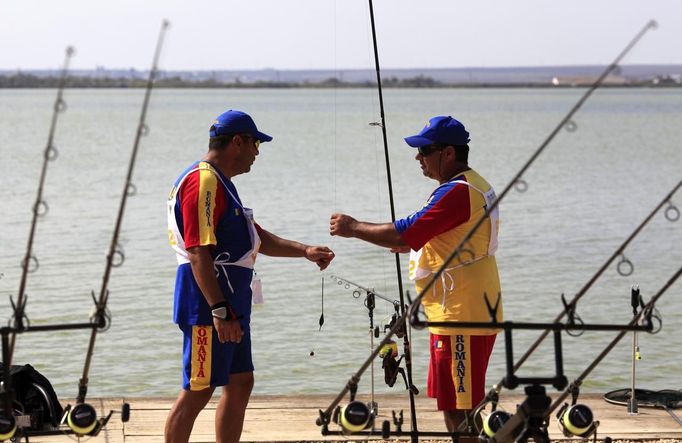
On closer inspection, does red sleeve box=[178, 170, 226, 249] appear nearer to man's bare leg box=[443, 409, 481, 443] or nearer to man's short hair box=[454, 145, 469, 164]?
man's short hair box=[454, 145, 469, 164]

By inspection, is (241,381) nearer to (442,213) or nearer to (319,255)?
(319,255)

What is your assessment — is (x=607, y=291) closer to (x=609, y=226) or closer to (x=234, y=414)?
(x=609, y=226)

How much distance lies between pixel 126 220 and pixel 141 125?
581 inches

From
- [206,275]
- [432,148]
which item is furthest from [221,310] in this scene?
[432,148]

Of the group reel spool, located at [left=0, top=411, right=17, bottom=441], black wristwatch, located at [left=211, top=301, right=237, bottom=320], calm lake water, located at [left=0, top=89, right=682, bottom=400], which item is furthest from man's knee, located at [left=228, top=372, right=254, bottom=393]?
calm lake water, located at [left=0, top=89, right=682, bottom=400]

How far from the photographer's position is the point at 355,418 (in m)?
4.46

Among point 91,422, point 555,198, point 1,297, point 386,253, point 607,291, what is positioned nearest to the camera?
point 91,422

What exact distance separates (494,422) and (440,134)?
1261 mm

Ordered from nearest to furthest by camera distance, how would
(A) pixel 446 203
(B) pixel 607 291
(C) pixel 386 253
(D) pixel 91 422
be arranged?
(D) pixel 91 422 < (A) pixel 446 203 < (B) pixel 607 291 < (C) pixel 386 253

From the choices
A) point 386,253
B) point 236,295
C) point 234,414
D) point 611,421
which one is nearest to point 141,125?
point 236,295

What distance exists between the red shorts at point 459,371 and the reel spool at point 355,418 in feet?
2.09

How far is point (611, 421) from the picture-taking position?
6.38 metres

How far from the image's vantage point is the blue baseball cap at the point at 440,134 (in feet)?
16.8

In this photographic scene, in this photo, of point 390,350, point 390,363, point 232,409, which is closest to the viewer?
point 232,409
